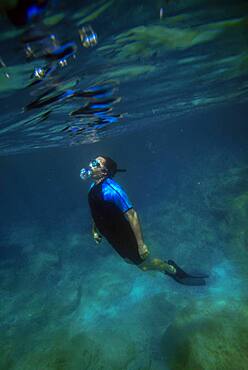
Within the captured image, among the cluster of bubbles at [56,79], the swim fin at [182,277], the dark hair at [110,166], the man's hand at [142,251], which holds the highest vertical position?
the cluster of bubbles at [56,79]

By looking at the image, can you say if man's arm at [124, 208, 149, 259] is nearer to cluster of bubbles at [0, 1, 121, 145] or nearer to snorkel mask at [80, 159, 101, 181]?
snorkel mask at [80, 159, 101, 181]

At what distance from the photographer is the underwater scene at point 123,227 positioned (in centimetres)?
746

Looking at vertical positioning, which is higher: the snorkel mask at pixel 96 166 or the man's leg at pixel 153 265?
the snorkel mask at pixel 96 166

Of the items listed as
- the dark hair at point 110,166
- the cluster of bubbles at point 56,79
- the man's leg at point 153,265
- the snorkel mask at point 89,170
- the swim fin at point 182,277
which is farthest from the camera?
the swim fin at point 182,277

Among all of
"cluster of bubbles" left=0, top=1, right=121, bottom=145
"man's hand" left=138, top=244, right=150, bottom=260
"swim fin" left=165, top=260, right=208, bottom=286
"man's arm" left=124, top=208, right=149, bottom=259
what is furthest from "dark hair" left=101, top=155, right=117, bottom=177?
"swim fin" left=165, top=260, right=208, bottom=286

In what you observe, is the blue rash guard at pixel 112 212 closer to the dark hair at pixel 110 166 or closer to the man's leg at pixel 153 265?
the dark hair at pixel 110 166

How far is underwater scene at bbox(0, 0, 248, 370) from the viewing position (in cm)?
746

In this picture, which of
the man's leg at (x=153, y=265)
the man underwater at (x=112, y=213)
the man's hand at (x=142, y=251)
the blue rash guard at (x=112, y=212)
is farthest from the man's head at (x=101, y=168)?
the man's leg at (x=153, y=265)

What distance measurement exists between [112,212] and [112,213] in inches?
1.1

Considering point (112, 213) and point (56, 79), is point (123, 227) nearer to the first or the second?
point (112, 213)

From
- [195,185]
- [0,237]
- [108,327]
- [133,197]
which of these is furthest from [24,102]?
[133,197]

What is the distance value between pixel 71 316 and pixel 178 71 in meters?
13.8

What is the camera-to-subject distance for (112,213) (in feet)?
24.2

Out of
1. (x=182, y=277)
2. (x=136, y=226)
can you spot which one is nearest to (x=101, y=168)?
(x=136, y=226)
